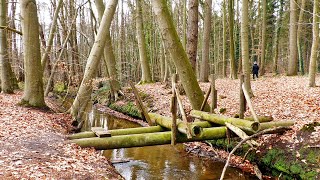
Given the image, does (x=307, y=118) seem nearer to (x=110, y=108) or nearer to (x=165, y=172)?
(x=165, y=172)

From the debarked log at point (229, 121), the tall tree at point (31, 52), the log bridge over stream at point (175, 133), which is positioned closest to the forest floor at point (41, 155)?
the log bridge over stream at point (175, 133)

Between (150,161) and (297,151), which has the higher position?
(297,151)

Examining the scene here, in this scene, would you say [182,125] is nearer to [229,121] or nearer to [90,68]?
[229,121]

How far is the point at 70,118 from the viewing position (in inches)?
483

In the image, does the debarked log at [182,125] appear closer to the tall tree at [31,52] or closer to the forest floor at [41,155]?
the forest floor at [41,155]

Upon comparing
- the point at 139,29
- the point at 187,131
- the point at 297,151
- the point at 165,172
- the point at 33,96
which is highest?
the point at 139,29

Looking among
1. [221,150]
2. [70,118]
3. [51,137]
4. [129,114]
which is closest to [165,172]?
[221,150]

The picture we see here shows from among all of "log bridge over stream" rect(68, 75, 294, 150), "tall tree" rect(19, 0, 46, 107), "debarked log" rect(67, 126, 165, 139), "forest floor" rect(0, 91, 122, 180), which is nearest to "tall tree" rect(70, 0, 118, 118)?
"tall tree" rect(19, 0, 46, 107)

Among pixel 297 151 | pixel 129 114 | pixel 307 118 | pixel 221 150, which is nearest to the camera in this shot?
pixel 297 151

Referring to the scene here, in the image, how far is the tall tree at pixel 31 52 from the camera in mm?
11766

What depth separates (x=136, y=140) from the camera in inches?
314

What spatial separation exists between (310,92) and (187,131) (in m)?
7.90

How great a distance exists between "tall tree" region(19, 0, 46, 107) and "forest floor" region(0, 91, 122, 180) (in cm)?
225

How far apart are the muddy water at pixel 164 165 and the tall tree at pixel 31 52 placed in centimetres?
408
